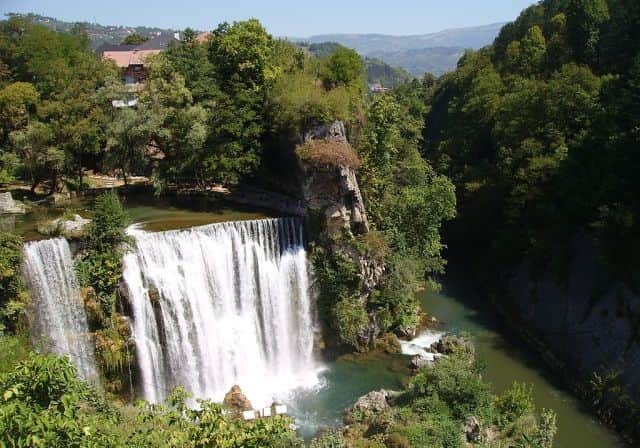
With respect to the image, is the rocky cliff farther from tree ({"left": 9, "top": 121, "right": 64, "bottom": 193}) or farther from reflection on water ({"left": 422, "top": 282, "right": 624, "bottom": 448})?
tree ({"left": 9, "top": 121, "right": 64, "bottom": 193})

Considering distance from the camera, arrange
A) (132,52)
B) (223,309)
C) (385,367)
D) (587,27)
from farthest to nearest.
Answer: (132,52) < (587,27) < (385,367) < (223,309)

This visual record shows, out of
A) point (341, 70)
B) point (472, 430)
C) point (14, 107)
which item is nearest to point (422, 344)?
point (472, 430)

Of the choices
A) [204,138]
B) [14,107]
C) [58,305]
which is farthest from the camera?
[204,138]

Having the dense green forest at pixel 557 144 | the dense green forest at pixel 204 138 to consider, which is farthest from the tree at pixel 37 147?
the dense green forest at pixel 557 144

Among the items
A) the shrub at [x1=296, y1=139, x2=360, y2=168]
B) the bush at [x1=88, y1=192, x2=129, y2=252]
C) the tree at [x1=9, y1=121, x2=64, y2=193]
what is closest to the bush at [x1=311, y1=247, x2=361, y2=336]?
the shrub at [x1=296, y1=139, x2=360, y2=168]

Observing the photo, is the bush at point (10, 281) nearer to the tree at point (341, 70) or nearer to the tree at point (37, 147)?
the tree at point (37, 147)

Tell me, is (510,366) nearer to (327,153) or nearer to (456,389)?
(456,389)
